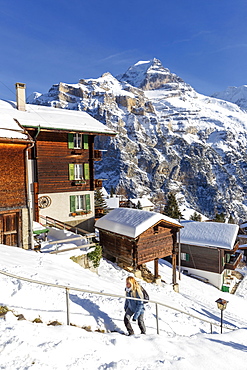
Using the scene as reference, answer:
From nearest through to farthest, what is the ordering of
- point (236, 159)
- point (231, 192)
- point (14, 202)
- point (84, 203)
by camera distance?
1. point (14, 202)
2. point (84, 203)
3. point (231, 192)
4. point (236, 159)

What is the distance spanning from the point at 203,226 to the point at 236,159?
182 metres

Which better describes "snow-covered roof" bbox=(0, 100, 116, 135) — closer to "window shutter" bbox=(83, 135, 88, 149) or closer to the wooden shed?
"window shutter" bbox=(83, 135, 88, 149)

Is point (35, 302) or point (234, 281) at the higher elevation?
point (35, 302)

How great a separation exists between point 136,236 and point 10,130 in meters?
9.43

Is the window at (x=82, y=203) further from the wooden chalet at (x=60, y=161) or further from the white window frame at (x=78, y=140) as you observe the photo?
the white window frame at (x=78, y=140)

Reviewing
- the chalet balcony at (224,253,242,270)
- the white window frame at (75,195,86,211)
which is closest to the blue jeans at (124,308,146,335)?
the white window frame at (75,195,86,211)

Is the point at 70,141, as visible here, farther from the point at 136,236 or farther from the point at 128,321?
the point at 128,321

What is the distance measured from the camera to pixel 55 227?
1795 cm

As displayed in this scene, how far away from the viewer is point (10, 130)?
1270cm

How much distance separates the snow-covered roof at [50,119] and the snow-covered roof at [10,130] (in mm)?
2637

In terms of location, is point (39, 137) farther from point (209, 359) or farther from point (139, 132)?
point (139, 132)

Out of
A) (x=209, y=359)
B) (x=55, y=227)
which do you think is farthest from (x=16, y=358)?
(x=55, y=227)

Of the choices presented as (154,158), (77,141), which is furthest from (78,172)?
(154,158)

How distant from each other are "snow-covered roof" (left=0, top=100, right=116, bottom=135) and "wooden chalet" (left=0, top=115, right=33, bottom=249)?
11.6 ft
